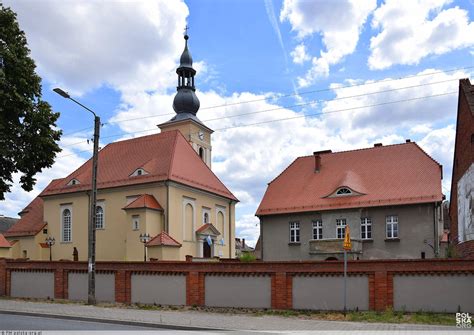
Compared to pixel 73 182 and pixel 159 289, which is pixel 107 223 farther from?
pixel 159 289

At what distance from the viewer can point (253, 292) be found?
19.5 meters

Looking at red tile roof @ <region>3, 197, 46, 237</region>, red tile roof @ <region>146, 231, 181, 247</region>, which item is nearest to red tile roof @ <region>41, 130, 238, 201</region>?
red tile roof @ <region>3, 197, 46, 237</region>

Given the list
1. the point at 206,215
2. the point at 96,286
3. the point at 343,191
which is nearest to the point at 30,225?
the point at 206,215

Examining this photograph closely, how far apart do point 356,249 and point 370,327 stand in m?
20.3

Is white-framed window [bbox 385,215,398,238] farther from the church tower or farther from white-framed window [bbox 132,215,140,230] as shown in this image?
the church tower

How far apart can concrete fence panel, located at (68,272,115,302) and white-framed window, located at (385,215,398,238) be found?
63.6 ft

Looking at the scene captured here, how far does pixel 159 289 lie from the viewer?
69.4 feet

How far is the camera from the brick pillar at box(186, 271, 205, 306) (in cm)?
2020

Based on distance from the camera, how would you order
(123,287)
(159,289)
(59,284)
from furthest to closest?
(59,284) < (123,287) < (159,289)

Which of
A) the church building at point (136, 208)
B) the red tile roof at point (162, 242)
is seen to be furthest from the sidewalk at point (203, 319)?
the church building at point (136, 208)

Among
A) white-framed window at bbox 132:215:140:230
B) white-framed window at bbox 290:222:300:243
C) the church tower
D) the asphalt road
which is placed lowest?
the asphalt road

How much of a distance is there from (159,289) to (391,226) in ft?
61.6

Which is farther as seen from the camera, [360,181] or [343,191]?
[360,181]

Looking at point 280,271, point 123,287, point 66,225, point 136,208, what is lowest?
point 123,287
